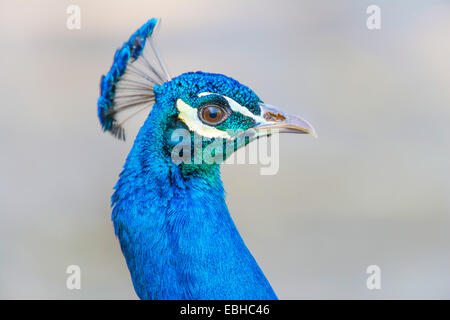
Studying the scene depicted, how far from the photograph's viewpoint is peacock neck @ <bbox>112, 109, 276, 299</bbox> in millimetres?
968

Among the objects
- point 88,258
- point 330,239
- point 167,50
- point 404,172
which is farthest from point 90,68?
point 404,172

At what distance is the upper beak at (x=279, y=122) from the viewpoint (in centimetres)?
105

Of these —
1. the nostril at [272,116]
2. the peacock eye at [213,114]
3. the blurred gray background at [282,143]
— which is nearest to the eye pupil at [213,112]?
the peacock eye at [213,114]

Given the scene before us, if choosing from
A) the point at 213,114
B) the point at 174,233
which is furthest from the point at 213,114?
the point at 174,233

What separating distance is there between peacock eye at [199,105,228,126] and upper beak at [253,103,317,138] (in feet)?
0.24

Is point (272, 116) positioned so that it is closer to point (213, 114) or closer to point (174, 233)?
point (213, 114)

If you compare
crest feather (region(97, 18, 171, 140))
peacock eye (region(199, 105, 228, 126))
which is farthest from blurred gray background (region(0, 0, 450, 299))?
peacock eye (region(199, 105, 228, 126))

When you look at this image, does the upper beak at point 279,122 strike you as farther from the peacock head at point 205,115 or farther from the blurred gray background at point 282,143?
the blurred gray background at point 282,143

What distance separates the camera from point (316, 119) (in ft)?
9.60

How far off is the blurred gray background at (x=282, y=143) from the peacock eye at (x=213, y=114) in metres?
1.70

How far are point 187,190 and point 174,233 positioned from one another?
0.31 feet

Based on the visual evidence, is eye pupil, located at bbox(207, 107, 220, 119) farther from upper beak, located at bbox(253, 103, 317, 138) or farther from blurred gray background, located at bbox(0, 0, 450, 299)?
blurred gray background, located at bbox(0, 0, 450, 299)

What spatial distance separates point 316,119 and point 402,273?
0.96 metres

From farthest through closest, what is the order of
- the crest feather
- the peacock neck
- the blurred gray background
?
1. the blurred gray background
2. the crest feather
3. the peacock neck
